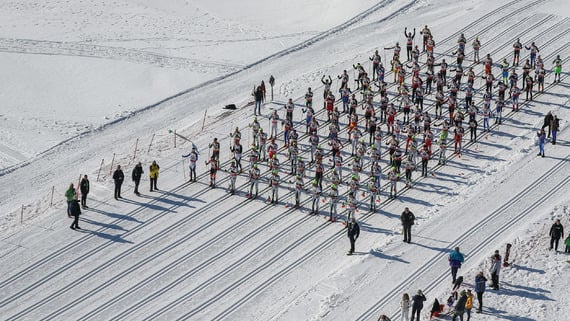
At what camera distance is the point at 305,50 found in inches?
2458

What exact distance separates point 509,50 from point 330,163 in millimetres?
15855

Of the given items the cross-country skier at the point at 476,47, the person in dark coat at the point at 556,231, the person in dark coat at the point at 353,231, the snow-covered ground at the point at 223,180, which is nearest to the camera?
the snow-covered ground at the point at 223,180

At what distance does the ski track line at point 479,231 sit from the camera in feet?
127

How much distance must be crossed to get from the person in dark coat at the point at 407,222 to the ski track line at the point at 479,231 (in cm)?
139

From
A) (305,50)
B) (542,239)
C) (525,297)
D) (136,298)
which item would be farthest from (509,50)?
(136,298)

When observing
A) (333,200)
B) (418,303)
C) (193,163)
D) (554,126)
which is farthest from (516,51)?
(418,303)

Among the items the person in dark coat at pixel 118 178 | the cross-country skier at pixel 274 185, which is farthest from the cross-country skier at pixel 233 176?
the person in dark coat at pixel 118 178

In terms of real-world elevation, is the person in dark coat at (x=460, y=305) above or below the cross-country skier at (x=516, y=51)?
below

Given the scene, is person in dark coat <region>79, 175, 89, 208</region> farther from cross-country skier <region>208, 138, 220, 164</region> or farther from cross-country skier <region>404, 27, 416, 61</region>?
cross-country skier <region>404, 27, 416, 61</region>

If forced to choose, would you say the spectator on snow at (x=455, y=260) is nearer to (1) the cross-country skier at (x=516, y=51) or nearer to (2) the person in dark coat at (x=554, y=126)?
(2) the person in dark coat at (x=554, y=126)

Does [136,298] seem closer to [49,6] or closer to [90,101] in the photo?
[90,101]

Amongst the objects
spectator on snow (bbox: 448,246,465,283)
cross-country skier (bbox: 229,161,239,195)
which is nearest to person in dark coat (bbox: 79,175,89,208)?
cross-country skier (bbox: 229,161,239,195)

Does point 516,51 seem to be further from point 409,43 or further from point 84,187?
point 84,187

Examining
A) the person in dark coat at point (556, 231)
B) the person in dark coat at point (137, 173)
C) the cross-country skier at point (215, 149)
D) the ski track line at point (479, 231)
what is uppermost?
the cross-country skier at point (215, 149)
